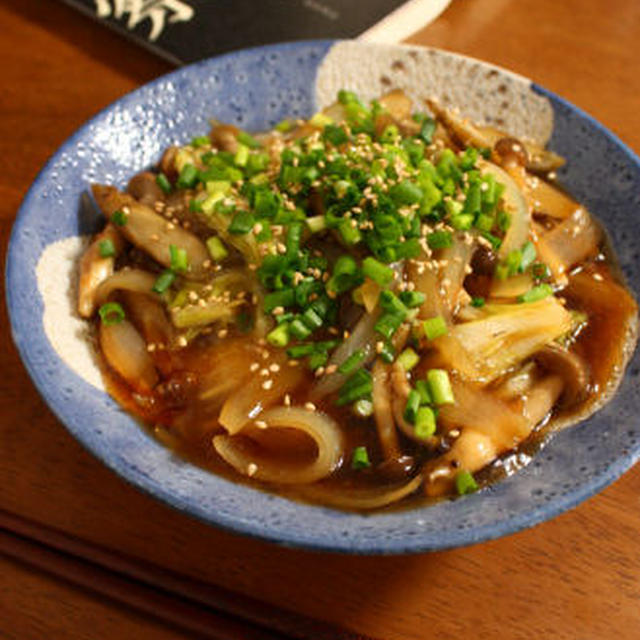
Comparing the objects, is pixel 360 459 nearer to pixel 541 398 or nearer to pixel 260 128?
pixel 541 398

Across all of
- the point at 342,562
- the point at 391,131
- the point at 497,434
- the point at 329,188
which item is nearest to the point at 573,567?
the point at 497,434

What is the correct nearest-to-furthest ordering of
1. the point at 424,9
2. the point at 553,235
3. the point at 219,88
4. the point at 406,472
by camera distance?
the point at 406,472 < the point at 553,235 < the point at 219,88 < the point at 424,9

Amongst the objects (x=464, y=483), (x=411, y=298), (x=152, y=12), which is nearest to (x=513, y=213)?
(x=411, y=298)

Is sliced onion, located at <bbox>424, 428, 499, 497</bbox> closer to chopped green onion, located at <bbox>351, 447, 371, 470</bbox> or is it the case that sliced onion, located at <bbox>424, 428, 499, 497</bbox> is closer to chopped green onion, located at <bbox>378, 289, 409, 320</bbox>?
chopped green onion, located at <bbox>351, 447, 371, 470</bbox>

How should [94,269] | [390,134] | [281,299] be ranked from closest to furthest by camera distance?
1. [281,299]
2. [94,269]
3. [390,134]

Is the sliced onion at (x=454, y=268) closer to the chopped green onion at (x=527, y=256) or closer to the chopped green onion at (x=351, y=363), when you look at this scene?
the chopped green onion at (x=527, y=256)

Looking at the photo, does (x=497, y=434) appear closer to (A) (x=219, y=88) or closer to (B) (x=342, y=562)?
(B) (x=342, y=562)
